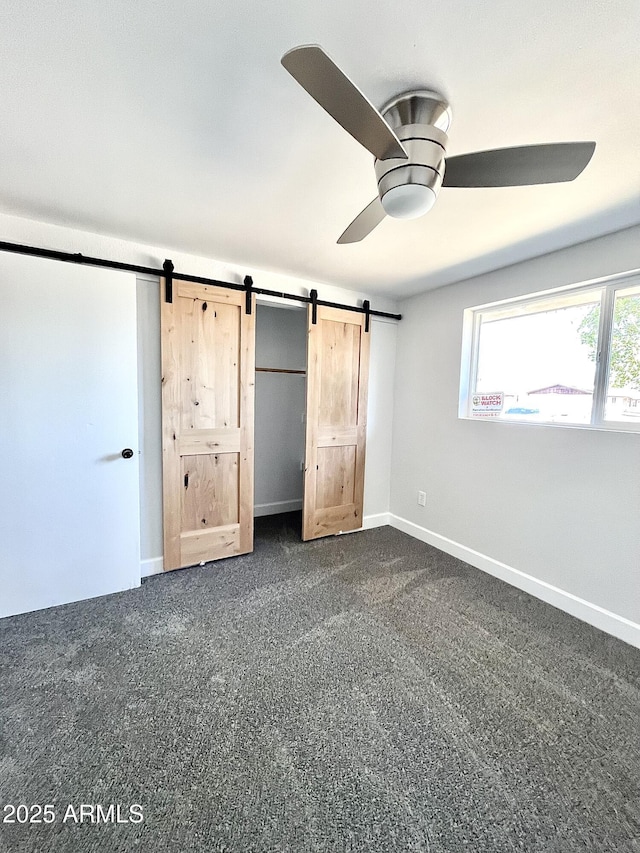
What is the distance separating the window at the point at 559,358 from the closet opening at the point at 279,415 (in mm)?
1829

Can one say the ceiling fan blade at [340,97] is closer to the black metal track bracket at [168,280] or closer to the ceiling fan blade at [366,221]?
the ceiling fan blade at [366,221]

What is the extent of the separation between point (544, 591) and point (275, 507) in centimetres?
273

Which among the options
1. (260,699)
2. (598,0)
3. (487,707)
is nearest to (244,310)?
(598,0)

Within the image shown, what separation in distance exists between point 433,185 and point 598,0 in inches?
20.0

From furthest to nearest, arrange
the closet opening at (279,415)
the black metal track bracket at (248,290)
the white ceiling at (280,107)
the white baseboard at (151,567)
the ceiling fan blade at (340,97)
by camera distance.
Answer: the closet opening at (279,415) < the black metal track bracket at (248,290) < the white baseboard at (151,567) < the white ceiling at (280,107) < the ceiling fan blade at (340,97)

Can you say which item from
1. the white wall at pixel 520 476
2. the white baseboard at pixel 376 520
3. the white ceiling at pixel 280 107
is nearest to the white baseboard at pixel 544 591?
the white wall at pixel 520 476

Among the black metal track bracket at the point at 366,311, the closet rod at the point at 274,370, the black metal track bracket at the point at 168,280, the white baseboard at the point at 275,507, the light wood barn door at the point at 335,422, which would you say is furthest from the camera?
the white baseboard at the point at 275,507

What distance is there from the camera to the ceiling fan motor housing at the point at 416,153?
46.0 inches

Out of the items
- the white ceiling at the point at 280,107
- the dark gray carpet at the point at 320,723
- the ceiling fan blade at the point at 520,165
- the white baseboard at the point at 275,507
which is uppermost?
the white ceiling at the point at 280,107

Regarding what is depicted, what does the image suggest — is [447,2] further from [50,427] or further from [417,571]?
[417,571]

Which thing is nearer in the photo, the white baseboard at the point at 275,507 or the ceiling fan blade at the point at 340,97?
the ceiling fan blade at the point at 340,97

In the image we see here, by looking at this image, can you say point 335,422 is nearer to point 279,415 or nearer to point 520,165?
point 279,415

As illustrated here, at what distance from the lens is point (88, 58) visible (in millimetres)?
1086

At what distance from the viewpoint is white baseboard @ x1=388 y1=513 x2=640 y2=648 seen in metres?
2.05
